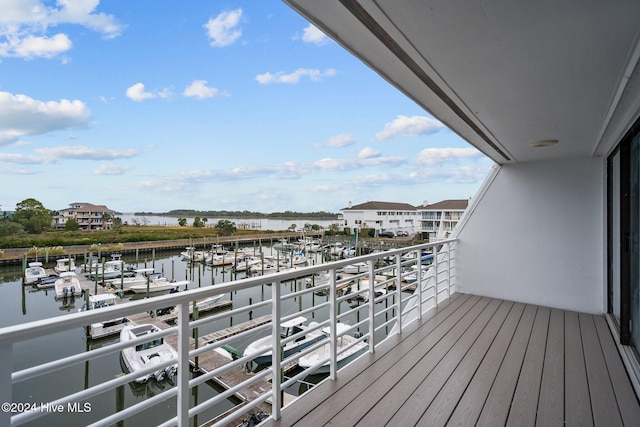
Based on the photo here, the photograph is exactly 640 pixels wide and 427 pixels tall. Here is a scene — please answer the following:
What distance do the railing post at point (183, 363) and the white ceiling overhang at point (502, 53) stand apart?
1118mm

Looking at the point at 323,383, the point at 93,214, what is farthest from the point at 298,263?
the point at 93,214

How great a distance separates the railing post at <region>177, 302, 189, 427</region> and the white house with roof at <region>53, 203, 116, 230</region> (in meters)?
36.1

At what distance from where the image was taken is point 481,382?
1888 millimetres

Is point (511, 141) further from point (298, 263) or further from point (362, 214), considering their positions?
point (362, 214)

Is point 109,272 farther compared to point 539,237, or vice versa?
point 109,272

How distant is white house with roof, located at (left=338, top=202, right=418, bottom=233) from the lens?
32.0 m

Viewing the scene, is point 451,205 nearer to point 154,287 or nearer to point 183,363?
point 154,287

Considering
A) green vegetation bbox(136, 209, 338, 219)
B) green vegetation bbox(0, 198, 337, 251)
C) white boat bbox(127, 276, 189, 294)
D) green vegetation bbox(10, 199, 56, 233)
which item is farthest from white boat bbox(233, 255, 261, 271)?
green vegetation bbox(10, 199, 56, 233)

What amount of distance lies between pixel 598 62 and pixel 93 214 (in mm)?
39140

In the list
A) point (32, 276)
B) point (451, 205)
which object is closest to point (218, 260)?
point (32, 276)

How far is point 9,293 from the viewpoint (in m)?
16.0

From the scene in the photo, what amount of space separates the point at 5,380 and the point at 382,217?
32261mm

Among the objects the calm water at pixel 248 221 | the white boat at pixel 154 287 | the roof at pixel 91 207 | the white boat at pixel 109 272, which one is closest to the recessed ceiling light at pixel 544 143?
the white boat at pixel 154 287

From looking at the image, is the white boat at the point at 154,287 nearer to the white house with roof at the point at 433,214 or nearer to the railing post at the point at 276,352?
the railing post at the point at 276,352
